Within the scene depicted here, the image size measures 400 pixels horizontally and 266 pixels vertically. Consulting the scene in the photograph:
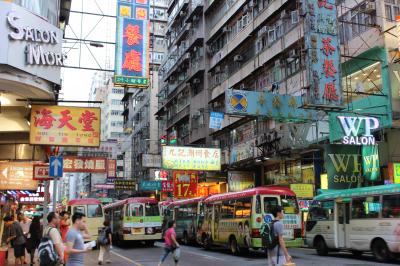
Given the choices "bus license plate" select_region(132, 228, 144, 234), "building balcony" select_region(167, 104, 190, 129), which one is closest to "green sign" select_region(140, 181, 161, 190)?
"building balcony" select_region(167, 104, 190, 129)

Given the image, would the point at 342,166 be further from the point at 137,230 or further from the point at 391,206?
the point at 137,230

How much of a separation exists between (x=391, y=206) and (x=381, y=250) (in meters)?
1.62

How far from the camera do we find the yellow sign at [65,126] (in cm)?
1231

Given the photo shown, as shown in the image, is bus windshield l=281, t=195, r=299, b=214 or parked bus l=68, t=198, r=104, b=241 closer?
bus windshield l=281, t=195, r=299, b=214

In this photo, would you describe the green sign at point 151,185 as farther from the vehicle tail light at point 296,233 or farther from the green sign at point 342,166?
the vehicle tail light at point 296,233

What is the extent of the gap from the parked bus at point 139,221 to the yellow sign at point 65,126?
13308mm

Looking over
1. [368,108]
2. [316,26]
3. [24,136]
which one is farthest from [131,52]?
[368,108]

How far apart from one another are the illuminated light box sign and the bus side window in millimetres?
4355

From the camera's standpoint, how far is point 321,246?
66.3 feet

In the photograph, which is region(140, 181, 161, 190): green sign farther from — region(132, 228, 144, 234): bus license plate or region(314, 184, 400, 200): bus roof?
region(314, 184, 400, 200): bus roof

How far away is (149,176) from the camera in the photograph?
64.1 metres

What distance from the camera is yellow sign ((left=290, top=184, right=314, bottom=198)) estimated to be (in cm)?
2719

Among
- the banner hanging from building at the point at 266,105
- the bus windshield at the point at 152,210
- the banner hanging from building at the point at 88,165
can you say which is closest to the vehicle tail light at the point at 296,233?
the banner hanging from building at the point at 266,105

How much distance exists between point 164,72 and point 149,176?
14.1 meters
